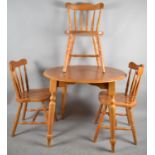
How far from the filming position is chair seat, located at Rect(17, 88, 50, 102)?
7.95ft

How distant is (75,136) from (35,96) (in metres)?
0.65

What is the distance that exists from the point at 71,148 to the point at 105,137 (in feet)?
1.50

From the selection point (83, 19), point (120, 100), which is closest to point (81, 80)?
point (120, 100)

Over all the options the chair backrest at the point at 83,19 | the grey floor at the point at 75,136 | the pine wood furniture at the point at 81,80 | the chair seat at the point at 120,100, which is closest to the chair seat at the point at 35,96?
the pine wood furniture at the point at 81,80

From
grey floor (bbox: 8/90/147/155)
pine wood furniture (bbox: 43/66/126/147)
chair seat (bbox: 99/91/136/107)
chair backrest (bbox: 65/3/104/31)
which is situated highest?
chair backrest (bbox: 65/3/104/31)

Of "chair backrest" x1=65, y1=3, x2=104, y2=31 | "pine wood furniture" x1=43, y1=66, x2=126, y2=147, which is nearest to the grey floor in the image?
"pine wood furniture" x1=43, y1=66, x2=126, y2=147

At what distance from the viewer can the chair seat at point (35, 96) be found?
2424 millimetres

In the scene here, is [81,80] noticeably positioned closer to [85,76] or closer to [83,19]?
[85,76]

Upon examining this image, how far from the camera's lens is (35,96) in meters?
2.51

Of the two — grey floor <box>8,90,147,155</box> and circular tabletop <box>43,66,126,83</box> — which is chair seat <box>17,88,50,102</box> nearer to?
circular tabletop <box>43,66,126,83</box>

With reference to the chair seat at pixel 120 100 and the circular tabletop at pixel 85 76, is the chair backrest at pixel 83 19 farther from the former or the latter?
the chair seat at pixel 120 100

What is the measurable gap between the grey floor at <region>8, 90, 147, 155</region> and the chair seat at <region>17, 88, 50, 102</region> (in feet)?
1.40

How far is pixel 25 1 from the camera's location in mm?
2893

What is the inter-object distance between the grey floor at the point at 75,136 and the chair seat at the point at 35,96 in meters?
0.43
